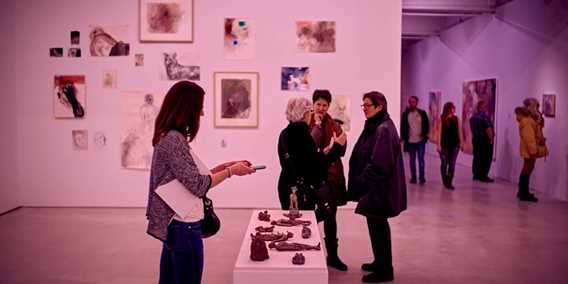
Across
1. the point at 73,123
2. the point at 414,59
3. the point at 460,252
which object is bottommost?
the point at 460,252

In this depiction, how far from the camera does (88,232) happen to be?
7.66 m

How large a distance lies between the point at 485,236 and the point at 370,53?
126 inches

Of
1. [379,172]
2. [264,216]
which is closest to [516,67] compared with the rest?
[379,172]

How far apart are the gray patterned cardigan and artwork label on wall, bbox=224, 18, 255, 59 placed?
595 centimetres

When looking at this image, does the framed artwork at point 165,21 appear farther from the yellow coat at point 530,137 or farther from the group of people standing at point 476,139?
the yellow coat at point 530,137

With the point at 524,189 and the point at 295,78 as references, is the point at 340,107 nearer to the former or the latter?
the point at 295,78

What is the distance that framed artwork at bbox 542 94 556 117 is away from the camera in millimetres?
11266

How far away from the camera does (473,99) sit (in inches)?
612

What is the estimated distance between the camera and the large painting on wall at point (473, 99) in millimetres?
14297

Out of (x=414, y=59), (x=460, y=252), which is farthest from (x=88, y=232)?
(x=414, y=59)

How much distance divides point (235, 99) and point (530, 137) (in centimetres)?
516

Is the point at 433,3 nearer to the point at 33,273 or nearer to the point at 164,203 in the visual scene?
the point at 33,273

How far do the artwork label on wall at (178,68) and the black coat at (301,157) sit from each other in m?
4.21

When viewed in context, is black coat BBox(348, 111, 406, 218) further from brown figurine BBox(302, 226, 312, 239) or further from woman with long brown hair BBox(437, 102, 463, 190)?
woman with long brown hair BBox(437, 102, 463, 190)
